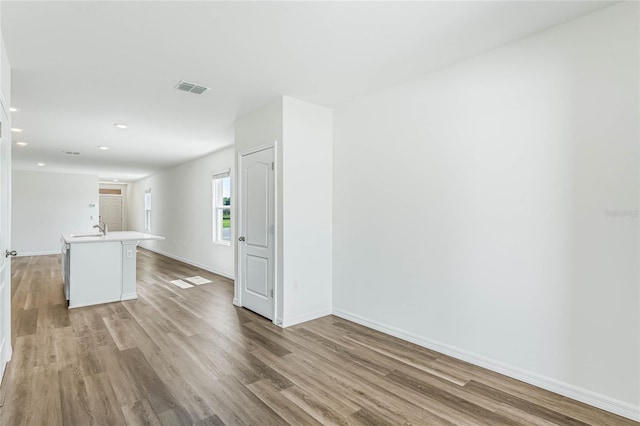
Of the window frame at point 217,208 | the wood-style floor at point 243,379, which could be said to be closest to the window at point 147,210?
the window frame at point 217,208

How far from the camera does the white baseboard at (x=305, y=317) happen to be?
3.61m

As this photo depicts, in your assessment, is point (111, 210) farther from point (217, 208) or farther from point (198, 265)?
point (217, 208)

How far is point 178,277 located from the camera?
20.7ft

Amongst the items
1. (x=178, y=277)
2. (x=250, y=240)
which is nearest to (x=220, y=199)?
(x=178, y=277)

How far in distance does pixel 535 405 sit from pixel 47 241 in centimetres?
1184

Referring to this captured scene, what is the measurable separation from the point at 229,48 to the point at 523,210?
102 inches

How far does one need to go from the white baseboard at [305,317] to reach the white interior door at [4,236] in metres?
2.33

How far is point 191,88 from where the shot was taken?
3.36 meters

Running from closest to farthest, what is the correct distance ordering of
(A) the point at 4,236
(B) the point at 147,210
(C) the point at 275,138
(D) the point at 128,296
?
(A) the point at 4,236 → (C) the point at 275,138 → (D) the point at 128,296 → (B) the point at 147,210

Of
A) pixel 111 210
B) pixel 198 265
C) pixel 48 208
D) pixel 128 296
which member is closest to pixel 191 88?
pixel 128 296

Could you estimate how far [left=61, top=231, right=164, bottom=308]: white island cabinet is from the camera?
4367mm

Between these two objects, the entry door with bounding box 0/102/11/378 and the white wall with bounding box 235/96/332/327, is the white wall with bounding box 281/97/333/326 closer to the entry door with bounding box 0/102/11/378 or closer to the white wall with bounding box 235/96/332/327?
the white wall with bounding box 235/96/332/327

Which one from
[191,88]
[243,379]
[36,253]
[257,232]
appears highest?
[191,88]

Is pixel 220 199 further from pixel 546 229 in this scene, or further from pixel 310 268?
pixel 546 229
